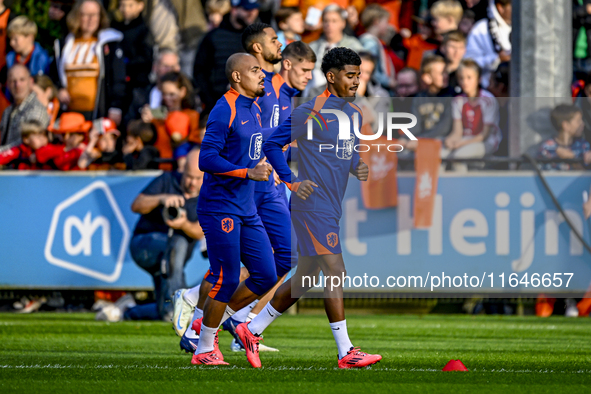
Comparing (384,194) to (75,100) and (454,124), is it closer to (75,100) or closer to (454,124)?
(454,124)

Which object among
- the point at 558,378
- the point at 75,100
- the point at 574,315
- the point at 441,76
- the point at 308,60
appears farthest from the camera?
the point at 75,100

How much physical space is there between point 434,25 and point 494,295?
12.8 feet

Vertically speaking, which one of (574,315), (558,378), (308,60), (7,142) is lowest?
(574,315)

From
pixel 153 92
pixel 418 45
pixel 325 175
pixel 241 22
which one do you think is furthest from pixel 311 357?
pixel 418 45

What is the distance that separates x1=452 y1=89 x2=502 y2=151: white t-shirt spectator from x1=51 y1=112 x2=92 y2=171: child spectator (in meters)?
4.41

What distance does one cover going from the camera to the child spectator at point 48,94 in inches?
488

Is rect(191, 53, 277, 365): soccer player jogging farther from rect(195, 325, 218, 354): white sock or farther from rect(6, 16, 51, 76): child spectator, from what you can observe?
rect(6, 16, 51, 76): child spectator

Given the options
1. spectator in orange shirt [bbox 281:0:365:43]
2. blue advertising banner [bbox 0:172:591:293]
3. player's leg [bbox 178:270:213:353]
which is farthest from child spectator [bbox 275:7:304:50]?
player's leg [bbox 178:270:213:353]

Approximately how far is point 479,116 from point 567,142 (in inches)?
38.9

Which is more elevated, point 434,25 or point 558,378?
point 434,25

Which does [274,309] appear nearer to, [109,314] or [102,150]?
[109,314]

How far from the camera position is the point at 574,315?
1038cm

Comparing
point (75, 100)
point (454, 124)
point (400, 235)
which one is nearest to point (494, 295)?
point (400, 235)

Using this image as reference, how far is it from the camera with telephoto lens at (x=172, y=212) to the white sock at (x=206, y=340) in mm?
3816
